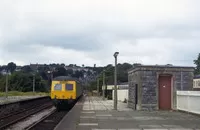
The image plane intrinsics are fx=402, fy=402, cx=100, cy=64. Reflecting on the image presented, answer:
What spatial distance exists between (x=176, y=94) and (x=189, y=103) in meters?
4.18

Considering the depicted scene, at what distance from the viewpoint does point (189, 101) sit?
936 inches

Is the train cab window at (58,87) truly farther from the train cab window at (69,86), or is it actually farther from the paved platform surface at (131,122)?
the paved platform surface at (131,122)

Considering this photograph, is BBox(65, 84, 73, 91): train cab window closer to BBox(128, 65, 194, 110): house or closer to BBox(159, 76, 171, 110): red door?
BBox(128, 65, 194, 110): house

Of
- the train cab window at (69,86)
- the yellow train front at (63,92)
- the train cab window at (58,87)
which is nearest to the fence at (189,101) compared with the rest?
the yellow train front at (63,92)

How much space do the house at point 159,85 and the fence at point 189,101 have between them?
149 centimetres

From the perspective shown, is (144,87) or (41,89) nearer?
(144,87)

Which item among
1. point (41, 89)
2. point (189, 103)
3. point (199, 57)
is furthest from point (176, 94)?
point (41, 89)

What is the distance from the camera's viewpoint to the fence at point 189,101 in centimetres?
2213

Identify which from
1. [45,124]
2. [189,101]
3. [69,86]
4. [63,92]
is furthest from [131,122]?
[69,86]

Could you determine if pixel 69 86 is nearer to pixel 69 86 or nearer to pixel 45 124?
→ pixel 69 86

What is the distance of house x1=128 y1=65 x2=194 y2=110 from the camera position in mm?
28562

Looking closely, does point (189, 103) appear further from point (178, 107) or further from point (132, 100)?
point (132, 100)

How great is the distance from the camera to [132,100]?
3180 cm

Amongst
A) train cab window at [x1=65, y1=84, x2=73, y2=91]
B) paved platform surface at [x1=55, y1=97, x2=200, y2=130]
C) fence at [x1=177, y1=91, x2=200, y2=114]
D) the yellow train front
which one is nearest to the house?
fence at [x1=177, y1=91, x2=200, y2=114]
